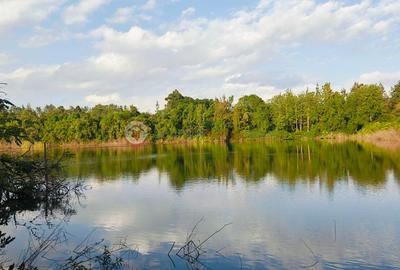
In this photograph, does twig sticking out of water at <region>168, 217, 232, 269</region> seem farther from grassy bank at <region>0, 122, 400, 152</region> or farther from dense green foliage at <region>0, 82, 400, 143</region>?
dense green foliage at <region>0, 82, 400, 143</region>

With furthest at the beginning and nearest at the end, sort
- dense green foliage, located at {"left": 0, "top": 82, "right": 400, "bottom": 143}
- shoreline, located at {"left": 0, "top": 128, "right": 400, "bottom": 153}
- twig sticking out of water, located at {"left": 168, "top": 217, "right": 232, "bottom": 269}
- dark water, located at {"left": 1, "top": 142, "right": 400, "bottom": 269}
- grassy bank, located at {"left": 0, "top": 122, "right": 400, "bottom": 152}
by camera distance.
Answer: dense green foliage, located at {"left": 0, "top": 82, "right": 400, "bottom": 143}, shoreline, located at {"left": 0, "top": 128, "right": 400, "bottom": 153}, grassy bank, located at {"left": 0, "top": 122, "right": 400, "bottom": 152}, dark water, located at {"left": 1, "top": 142, "right": 400, "bottom": 269}, twig sticking out of water, located at {"left": 168, "top": 217, "right": 232, "bottom": 269}

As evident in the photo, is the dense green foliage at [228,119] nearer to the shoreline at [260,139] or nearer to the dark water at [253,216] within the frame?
the shoreline at [260,139]

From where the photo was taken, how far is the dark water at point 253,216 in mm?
9094

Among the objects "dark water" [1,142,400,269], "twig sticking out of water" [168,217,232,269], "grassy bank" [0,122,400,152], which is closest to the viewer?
"twig sticking out of water" [168,217,232,269]

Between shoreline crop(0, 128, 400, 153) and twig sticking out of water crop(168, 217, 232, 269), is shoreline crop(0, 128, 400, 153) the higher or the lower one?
the higher one

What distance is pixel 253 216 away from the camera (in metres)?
13.2

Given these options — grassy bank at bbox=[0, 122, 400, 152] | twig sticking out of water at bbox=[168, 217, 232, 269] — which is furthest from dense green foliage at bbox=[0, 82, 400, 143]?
twig sticking out of water at bbox=[168, 217, 232, 269]

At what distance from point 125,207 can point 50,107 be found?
82085 millimetres

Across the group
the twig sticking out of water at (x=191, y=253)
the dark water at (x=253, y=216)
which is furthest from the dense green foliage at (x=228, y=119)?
the twig sticking out of water at (x=191, y=253)

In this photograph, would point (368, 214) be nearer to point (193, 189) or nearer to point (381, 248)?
point (381, 248)

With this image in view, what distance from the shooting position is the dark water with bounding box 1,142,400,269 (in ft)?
29.8

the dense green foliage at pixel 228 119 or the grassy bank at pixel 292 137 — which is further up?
the dense green foliage at pixel 228 119

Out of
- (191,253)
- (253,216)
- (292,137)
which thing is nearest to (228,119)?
(292,137)

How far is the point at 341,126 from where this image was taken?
197 ft
